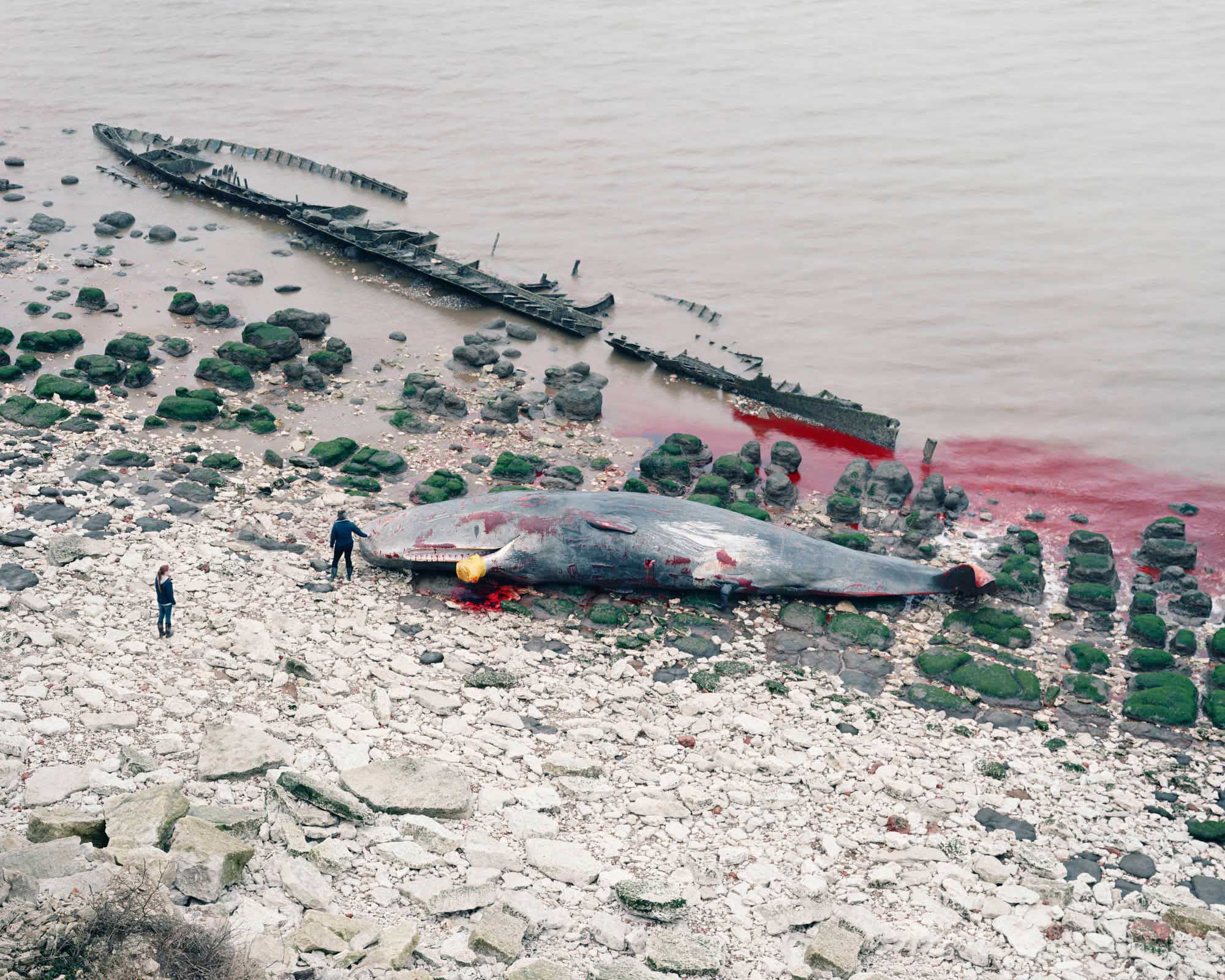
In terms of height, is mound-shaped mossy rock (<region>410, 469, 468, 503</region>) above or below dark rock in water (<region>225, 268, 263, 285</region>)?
below

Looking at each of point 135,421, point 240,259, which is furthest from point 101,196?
point 135,421

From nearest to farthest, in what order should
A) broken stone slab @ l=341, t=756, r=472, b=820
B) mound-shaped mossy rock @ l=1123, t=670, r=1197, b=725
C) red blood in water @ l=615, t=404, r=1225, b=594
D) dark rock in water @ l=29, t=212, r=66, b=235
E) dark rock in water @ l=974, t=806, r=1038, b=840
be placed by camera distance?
broken stone slab @ l=341, t=756, r=472, b=820, dark rock in water @ l=974, t=806, r=1038, b=840, mound-shaped mossy rock @ l=1123, t=670, r=1197, b=725, red blood in water @ l=615, t=404, r=1225, b=594, dark rock in water @ l=29, t=212, r=66, b=235

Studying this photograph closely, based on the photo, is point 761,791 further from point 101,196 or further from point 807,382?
point 101,196

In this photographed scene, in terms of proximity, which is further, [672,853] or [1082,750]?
[1082,750]

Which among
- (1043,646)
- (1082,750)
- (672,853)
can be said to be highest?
(1043,646)

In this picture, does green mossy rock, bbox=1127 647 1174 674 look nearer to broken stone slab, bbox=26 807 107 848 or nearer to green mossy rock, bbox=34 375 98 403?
broken stone slab, bbox=26 807 107 848

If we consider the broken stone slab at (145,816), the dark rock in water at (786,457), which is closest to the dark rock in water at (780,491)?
the dark rock in water at (786,457)

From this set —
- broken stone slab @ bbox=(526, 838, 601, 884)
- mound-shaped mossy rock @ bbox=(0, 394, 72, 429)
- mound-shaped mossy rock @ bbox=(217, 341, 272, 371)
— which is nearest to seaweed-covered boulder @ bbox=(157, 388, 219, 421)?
mound-shaped mossy rock @ bbox=(0, 394, 72, 429)
